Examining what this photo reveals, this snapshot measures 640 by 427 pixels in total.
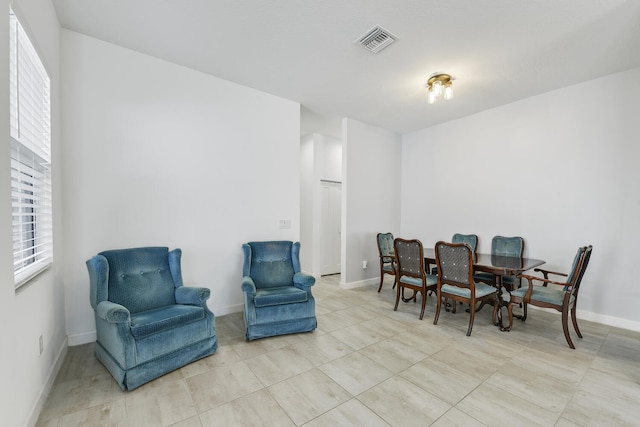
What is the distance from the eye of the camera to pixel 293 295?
109 inches

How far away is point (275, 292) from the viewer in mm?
Result: 2828

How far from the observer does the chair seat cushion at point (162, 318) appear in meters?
1.96

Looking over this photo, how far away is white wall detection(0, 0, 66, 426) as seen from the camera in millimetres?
1286

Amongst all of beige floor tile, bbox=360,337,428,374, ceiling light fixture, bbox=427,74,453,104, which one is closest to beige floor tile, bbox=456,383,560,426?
beige floor tile, bbox=360,337,428,374

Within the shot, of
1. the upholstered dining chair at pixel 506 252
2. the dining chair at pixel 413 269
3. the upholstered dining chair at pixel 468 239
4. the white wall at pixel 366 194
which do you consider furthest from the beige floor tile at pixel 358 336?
the upholstered dining chair at pixel 468 239

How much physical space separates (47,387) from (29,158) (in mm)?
1644

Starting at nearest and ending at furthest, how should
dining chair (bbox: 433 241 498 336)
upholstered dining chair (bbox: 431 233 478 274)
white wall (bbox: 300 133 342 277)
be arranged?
dining chair (bbox: 433 241 498 336) → upholstered dining chair (bbox: 431 233 478 274) → white wall (bbox: 300 133 342 277)

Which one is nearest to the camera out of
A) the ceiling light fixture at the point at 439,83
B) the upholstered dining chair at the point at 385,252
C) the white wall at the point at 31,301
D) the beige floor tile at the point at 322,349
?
the white wall at the point at 31,301

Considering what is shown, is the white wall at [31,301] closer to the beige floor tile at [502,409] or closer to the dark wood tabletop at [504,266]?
the beige floor tile at [502,409]

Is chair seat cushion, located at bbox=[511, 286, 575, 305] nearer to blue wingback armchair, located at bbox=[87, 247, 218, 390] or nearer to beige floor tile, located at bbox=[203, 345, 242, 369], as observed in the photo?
beige floor tile, located at bbox=[203, 345, 242, 369]

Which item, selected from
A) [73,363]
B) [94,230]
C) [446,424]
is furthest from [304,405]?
[94,230]

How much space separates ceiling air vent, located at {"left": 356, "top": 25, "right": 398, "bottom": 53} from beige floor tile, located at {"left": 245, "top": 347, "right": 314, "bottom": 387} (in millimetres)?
3098

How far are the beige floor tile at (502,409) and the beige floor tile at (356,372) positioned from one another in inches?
23.5

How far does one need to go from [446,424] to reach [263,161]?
3.32 meters
